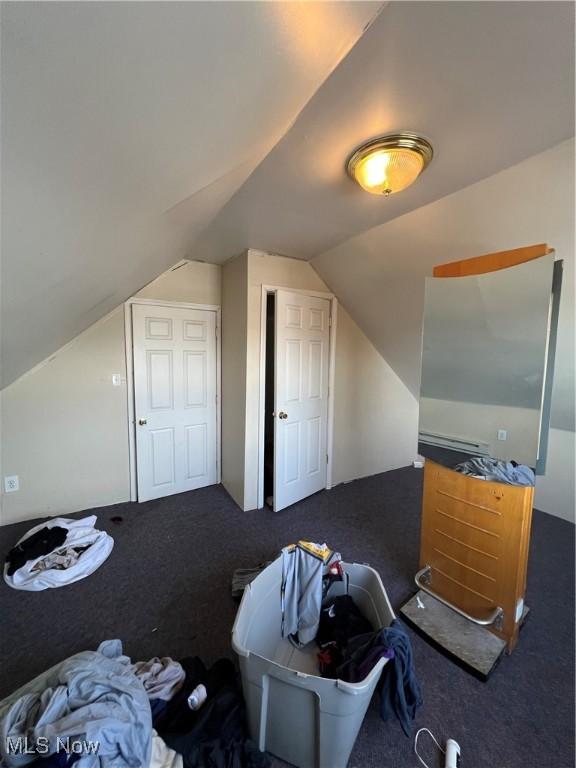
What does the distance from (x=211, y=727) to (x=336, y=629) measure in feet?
2.06

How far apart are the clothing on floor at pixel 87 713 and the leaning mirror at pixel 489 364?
5.47ft

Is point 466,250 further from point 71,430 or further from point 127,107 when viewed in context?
point 71,430

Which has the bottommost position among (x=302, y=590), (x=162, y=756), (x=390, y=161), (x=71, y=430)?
(x=162, y=756)

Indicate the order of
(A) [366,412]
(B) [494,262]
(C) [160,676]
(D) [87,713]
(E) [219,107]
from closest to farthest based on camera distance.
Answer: (E) [219,107] → (D) [87,713] → (C) [160,676] → (B) [494,262] → (A) [366,412]

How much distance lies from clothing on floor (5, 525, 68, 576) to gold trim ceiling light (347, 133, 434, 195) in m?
2.96

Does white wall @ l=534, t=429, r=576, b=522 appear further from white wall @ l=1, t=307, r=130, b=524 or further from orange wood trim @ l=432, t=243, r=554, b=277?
white wall @ l=1, t=307, r=130, b=524

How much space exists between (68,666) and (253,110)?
201 centimetres

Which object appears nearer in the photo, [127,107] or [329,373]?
[127,107]

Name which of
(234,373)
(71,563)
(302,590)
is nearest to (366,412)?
Result: (234,373)

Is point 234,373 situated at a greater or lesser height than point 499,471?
greater

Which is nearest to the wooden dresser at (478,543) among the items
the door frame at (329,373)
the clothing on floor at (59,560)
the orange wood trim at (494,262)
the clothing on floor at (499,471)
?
the clothing on floor at (499,471)

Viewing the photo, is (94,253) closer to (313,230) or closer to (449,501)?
(313,230)

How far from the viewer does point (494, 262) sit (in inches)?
54.4

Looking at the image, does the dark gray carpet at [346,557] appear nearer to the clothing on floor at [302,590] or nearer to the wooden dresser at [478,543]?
the wooden dresser at [478,543]
